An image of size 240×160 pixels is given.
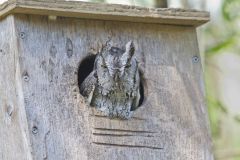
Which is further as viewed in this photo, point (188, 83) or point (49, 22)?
point (188, 83)

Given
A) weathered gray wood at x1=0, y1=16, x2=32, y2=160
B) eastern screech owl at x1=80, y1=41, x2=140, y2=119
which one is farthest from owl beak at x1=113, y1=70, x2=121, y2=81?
weathered gray wood at x1=0, y1=16, x2=32, y2=160

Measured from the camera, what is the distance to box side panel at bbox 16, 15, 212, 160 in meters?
3.43

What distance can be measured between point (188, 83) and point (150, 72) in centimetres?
18

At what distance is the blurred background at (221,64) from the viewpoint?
4.59 meters

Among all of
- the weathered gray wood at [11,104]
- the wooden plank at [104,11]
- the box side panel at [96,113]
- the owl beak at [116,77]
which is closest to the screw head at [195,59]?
the box side panel at [96,113]

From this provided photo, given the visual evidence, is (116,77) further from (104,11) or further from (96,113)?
(104,11)

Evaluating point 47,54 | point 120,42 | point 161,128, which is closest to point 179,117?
point 161,128

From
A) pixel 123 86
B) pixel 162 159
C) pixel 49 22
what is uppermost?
pixel 49 22

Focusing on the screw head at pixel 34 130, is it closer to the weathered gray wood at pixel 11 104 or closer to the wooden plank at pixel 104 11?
the weathered gray wood at pixel 11 104

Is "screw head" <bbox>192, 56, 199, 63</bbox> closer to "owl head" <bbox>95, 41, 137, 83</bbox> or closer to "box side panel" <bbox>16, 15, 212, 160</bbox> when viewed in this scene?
"box side panel" <bbox>16, 15, 212, 160</bbox>

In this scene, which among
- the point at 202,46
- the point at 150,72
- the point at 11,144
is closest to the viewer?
the point at 11,144

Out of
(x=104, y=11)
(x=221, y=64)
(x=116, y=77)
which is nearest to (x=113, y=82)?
(x=116, y=77)

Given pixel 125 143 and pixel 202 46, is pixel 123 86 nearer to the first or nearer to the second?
pixel 125 143

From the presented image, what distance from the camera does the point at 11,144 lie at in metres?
3.50
